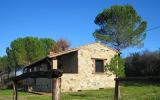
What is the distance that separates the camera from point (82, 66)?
30.1 m

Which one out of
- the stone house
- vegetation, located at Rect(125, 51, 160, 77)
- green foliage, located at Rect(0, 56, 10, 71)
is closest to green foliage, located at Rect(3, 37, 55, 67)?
green foliage, located at Rect(0, 56, 10, 71)

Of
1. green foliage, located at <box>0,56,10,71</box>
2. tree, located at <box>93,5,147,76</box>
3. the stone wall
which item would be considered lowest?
the stone wall

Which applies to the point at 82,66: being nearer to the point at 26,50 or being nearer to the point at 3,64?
the point at 26,50

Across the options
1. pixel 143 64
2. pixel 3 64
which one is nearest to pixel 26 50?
pixel 3 64

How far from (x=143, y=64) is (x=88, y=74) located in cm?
969

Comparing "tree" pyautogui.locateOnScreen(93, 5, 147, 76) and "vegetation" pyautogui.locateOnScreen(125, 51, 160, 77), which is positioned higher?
"tree" pyautogui.locateOnScreen(93, 5, 147, 76)

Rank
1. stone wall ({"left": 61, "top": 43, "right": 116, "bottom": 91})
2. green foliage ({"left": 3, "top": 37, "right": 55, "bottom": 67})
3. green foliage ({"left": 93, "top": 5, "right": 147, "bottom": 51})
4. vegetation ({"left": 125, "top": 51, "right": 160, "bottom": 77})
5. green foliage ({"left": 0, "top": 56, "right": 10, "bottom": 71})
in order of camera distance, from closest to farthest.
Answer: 1. stone wall ({"left": 61, "top": 43, "right": 116, "bottom": 91})
2. vegetation ({"left": 125, "top": 51, "right": 160, "bottom": 77})
3. green foliage ({"left": 93, "top": 5, "right": 147, "bottom": 51})
4. green foliage ({"left": 3, "top": 37, "right": 55, "bottom": 67})
5. green foliage ({"left": 0, "top": 56, "right": 10, "bottom": 71})

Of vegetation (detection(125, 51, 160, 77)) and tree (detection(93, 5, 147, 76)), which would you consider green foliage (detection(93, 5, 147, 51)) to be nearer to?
tree (detection(93, 5, 147, 76))

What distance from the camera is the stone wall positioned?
29292 millimetres

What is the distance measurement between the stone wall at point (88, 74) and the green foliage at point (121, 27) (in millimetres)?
12022

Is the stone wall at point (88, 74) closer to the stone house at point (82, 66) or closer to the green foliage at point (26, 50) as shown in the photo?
the stone house at point (82, 66)

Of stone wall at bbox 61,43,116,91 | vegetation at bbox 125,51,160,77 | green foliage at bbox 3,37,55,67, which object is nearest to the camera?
stone wall at bbox 61,43,116,91

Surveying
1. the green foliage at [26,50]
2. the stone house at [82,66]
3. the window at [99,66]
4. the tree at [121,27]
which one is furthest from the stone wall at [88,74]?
the green foliage at [26,50]

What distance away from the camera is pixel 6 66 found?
210 ft
